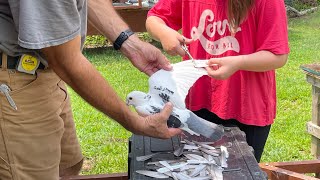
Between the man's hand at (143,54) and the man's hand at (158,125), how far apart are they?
0.38 m

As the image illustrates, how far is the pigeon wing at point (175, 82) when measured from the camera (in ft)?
6.90

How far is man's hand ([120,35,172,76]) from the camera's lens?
2379mm

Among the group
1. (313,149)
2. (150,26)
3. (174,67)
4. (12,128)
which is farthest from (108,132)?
(12,128)

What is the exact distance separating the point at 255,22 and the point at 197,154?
2.36 feet

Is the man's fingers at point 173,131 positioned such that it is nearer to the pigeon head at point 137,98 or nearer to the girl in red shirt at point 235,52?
the pigeon head at point 137,98

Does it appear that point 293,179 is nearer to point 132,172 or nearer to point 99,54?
point 132,172

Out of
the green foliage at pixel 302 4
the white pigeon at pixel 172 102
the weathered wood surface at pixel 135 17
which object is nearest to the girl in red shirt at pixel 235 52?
the white pigeon at pixel 172 102

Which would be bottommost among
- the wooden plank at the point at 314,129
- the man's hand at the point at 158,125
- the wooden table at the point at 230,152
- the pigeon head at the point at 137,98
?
the wooden plank at the point at 314,129

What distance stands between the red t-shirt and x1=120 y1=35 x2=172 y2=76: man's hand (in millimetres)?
264

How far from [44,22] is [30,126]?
0.44 metres

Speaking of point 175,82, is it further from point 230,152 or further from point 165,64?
point 230,152

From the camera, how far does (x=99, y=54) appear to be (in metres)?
9.09

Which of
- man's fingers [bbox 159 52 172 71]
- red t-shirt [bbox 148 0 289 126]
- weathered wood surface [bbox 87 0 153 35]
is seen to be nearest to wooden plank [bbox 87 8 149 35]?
weathered wood surface [bbox 87 0 153 35]

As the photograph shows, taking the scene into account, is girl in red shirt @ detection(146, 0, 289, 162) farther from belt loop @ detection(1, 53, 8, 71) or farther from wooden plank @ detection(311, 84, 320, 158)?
wooden plank @ detection(311, 84, 320, 158)
